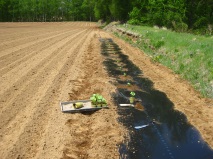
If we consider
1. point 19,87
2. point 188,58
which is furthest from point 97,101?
point 188,58

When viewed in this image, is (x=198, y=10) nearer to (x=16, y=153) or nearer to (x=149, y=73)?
(x=149, y=73)

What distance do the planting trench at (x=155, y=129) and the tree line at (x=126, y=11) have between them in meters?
17.0

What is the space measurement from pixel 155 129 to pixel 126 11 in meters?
44.2

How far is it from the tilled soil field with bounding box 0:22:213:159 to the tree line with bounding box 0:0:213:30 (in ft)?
51.7

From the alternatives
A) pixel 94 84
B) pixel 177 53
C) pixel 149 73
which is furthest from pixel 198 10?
pixel 94 84

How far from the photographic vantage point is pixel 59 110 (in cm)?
758

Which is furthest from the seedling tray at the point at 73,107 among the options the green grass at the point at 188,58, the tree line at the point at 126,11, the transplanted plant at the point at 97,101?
the tree line at the point at 126,11

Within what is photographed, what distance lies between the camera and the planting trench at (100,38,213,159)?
5.90 meters

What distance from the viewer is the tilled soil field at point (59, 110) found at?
5793 millimetres

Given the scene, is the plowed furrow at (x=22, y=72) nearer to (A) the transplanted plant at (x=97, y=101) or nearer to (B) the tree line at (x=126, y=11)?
(A) the transplanted plant at (x=97, y=101)

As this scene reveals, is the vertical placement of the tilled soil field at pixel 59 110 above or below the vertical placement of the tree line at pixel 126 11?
below

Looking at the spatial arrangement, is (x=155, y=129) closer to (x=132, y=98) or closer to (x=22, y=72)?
(x=132, y=98)

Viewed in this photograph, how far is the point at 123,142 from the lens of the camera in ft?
20.3

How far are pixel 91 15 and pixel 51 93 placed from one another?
96318mm
